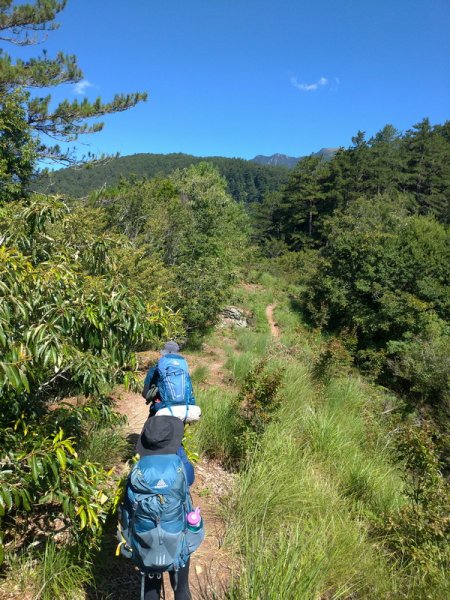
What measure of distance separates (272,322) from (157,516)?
49.1ft

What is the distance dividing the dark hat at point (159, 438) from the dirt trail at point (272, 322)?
12.5 m

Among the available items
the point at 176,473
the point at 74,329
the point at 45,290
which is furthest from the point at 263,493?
the point at 45,290

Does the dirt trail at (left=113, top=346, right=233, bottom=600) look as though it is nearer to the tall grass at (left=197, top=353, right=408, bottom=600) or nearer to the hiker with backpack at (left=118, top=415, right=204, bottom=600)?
the tall grass at (left=197, top=353, right=408, bottom=600)

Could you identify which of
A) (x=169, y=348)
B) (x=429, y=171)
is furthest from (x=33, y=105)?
(x=429, y=171)

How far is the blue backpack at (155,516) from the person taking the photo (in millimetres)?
2008

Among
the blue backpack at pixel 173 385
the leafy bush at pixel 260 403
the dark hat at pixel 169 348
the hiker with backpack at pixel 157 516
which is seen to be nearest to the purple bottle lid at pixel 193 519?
the hiker with backpack at pixel 157 516

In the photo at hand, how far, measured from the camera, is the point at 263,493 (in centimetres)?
340

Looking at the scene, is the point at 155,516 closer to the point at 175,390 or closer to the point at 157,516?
the point at 157,516

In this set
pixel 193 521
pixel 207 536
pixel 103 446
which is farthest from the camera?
pixel 103 446

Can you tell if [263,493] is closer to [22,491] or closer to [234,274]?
[22,491]

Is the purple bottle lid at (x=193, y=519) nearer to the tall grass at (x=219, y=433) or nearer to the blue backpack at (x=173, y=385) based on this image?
the blue backpack at (x=173, y=385)

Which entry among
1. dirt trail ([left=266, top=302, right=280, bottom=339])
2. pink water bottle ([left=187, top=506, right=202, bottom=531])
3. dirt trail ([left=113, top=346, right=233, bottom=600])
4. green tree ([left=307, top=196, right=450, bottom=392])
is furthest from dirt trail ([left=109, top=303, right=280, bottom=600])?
green tree ([left=307, top=196, right=450, bottom=392])

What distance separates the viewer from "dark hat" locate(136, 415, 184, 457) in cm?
220

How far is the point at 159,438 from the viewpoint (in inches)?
86.4
